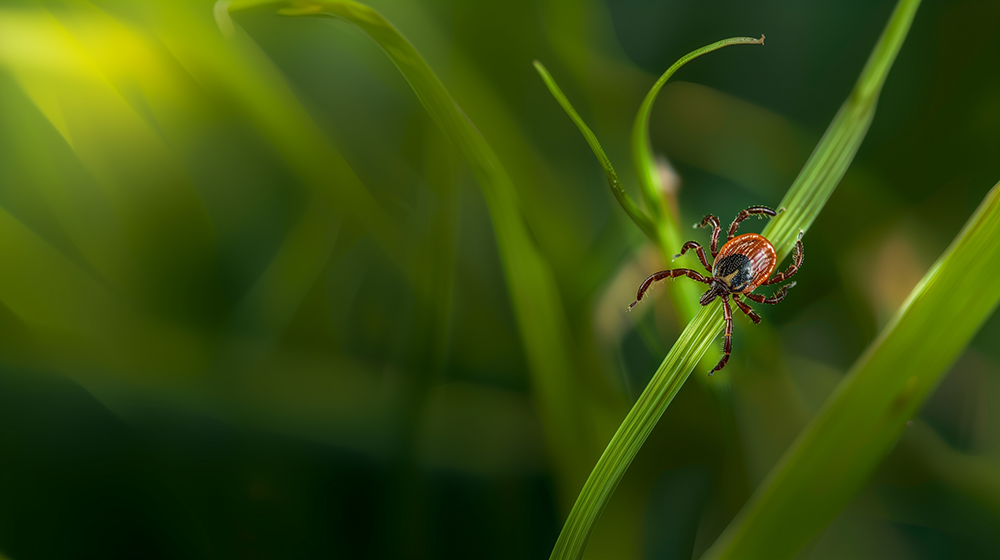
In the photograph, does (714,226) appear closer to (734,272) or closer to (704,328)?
(734,272)

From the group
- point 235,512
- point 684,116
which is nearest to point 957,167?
point 684,116

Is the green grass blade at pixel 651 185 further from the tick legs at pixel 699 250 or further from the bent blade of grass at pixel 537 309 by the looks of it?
the bent blade of grass at pixel 537 309

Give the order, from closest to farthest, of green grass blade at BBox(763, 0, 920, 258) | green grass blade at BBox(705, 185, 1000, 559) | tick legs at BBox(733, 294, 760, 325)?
green grass blade at BBox(705, 185, 1000, 559) < green grass blade at BBox(763, 0, 920, 258) < tick legs at BBox(733, 294, 760, 325)

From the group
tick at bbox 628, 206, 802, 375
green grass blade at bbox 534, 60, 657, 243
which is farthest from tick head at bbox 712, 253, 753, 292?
green grass blade at bbox 534, 60, 657, 243

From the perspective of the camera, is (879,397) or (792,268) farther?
(792,268)

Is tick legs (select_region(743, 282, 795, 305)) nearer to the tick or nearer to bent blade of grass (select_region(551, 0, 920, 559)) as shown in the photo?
the tick

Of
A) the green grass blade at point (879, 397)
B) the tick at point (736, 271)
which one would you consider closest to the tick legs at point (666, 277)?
the tick at point (736, 271)

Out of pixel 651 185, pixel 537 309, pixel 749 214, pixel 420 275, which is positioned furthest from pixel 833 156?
pixel 420 275
